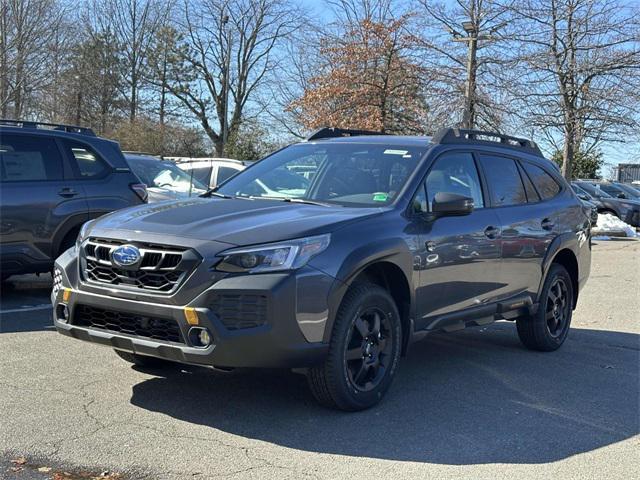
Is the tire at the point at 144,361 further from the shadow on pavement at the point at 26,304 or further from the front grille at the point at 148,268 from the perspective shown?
the shadow on pavement at the point at 26,304

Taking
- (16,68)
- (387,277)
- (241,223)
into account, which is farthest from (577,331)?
(16,68)

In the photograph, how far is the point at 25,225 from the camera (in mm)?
7949

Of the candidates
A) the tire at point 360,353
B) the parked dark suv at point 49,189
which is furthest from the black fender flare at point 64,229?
the tire at point 360,353

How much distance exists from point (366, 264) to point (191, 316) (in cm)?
113

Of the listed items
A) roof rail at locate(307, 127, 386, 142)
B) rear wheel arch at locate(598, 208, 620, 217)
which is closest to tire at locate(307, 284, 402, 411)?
roof rail at locate(307, 127, 386, 142)

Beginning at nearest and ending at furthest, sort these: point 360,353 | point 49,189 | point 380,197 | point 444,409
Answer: point 360,353
point 444,409
point 380,197
point 49,189

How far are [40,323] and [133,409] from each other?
9.13 ft

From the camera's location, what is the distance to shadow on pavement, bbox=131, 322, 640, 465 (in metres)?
4.39

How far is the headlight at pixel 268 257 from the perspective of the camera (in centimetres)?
428

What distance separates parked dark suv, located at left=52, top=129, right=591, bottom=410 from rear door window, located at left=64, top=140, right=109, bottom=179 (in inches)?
121

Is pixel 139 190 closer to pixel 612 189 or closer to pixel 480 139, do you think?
pixel 480 139

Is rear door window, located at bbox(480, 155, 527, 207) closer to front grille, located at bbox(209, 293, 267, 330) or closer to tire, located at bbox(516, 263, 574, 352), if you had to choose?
tire, located at bbox(516, 263, 574, 352)

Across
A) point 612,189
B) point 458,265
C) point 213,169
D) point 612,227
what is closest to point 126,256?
point 458,265

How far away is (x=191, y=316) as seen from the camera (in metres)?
4.22
